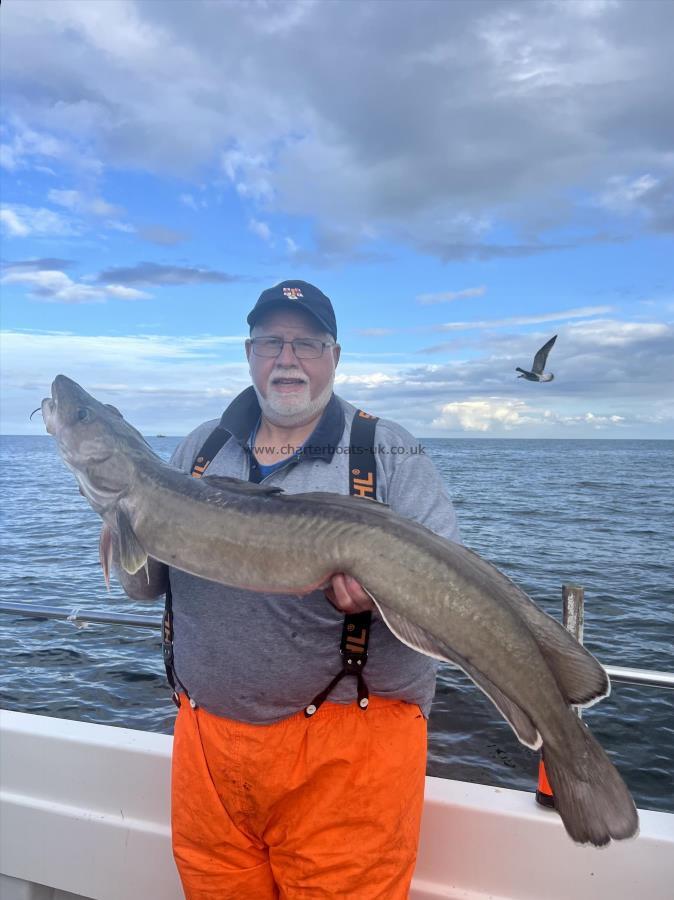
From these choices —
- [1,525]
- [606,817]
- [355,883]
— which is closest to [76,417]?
[355,883]

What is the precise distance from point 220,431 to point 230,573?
1.13m

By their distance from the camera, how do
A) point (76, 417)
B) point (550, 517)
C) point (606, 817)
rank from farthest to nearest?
1. point (550, 517)
2. point (76, 417)
3. point (606, 817)

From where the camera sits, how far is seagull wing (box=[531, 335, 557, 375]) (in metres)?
15.2

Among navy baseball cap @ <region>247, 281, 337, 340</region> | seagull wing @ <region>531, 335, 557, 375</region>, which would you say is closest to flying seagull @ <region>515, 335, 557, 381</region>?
seagull wing @ <region>531, 335, 557, 375</region>

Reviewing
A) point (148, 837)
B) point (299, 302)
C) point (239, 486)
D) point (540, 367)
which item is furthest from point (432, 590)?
point (540, 367)

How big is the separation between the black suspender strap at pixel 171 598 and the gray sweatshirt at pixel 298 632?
12 centimetres

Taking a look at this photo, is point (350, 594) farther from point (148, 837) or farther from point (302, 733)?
point (148, 837)

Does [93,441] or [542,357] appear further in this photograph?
[542,357]

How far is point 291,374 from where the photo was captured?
3818 mm

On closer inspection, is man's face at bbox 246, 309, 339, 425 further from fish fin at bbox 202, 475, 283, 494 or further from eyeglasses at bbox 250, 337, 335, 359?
fish fin at bbox 202, 475, 283, 494

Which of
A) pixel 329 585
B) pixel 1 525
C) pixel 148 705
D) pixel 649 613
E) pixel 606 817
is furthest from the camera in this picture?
pixel 1 525

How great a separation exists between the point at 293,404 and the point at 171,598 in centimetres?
128

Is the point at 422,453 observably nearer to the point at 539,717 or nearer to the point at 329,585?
the point at 329,585

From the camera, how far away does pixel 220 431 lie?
3998mm
